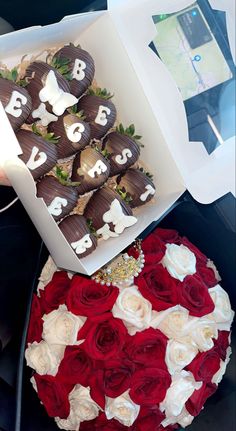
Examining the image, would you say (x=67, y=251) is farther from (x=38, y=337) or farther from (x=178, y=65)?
(x=178, y=65)

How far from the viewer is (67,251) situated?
893 millimetres

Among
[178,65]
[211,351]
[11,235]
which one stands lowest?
[211,351]

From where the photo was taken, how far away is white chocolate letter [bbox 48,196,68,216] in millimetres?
931

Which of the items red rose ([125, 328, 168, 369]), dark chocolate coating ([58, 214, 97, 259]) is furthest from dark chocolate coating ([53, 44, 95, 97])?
red rose ([125, 328, 168, 369])

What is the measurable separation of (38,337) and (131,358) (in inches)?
6.4

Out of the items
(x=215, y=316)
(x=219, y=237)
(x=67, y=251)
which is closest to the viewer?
(x=67, y=251)

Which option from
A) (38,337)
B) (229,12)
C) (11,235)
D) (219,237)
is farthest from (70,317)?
(229,12)

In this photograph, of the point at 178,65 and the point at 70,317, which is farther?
the point at 178,65

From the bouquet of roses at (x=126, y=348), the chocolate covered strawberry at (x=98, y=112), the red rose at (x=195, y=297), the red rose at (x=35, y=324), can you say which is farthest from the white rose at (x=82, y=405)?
the chocolate covered strawberry at (x=98, y=112)

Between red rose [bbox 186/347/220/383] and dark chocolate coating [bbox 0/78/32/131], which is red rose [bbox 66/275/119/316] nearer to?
red rose [bbox 186/347/220/383]

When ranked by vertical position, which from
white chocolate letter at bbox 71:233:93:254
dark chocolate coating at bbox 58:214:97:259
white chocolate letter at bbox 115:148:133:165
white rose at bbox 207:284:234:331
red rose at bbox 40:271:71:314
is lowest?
white rose at bbox 207:284:234:331

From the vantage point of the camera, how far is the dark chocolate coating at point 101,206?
98 centimetres

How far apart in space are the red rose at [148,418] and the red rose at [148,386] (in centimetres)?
3

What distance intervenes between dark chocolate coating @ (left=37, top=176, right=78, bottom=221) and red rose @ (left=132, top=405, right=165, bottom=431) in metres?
0.34
